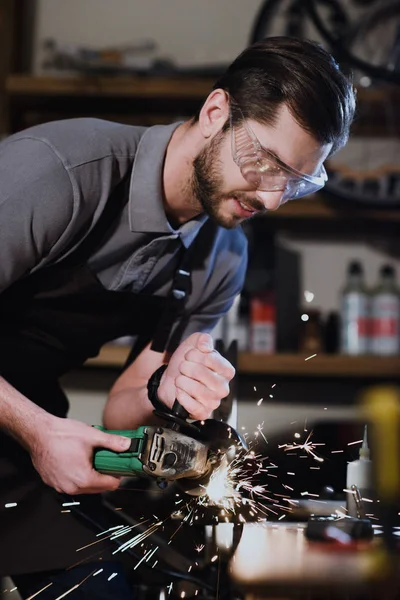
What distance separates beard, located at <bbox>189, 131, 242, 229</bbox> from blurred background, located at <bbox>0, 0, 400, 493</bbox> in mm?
1055

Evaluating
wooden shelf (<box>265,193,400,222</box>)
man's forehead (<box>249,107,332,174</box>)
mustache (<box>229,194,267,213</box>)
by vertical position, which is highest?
wooden shelf (<box>265,193,400,222</box>)

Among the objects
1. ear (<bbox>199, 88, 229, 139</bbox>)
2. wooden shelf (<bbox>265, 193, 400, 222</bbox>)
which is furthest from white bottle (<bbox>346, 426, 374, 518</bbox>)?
wooden shelf (<bbox>265, 193, 400, 222</bbox>)

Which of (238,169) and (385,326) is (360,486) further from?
(385,326)

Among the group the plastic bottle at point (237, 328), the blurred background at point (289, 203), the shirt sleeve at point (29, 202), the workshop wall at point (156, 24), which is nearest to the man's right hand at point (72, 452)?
the shirt sleeve at point (29, 202)

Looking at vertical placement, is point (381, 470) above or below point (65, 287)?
below

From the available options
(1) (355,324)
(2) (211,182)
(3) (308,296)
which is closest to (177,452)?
(2) (211,182)

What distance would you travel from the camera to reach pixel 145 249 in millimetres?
1540

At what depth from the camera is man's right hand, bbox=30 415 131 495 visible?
1251mm

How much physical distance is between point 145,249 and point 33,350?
0.31 meters

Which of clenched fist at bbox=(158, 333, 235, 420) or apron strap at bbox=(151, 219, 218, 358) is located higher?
apron strap at bbox=(151, 219, 218, 358)

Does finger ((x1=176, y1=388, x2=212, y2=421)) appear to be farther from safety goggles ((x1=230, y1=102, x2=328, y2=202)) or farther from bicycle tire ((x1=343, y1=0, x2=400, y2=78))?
bicycle tire ((x1=343, y1=0, x2=400, y2=78))

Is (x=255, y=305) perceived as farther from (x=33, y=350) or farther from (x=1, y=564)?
(x=1, y=564)

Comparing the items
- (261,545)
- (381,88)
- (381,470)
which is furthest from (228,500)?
(381,88)

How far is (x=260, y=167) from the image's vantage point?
1396 mm
